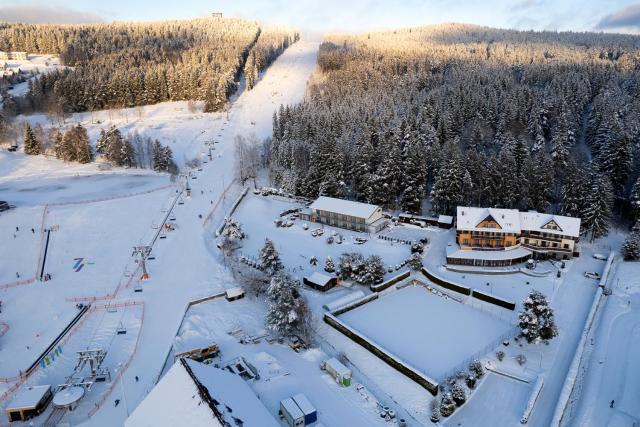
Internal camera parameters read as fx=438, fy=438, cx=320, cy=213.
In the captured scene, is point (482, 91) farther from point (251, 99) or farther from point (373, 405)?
point (373, 405)

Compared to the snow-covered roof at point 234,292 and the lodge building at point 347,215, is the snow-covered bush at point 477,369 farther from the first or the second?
the lodge building at point 347,215

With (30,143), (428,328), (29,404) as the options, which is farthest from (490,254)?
(30,143)

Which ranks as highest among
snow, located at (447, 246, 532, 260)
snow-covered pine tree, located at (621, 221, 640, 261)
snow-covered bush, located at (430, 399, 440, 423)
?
snow-covered pine tree, located at (621, 221, 640, 261)

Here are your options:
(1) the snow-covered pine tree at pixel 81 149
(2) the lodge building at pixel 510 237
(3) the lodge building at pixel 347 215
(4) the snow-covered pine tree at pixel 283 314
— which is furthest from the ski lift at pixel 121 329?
(1) the snow-covered pine tree at pixel 81 149

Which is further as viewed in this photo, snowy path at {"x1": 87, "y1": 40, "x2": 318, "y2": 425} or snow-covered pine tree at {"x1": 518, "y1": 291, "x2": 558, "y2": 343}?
snow-covered pine tree at {"x1": 518, "y1": 291, "x2": 558, "y2": 343}

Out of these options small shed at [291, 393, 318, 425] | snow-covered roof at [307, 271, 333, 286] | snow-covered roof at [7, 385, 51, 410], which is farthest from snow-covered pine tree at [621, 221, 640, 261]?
snow-covered roof at [7, 385, 51, 410]

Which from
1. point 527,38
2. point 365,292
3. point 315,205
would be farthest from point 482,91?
point 527,38

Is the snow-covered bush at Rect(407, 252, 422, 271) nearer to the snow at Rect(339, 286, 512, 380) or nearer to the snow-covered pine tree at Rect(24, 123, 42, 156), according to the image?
the snow at Rect(339, 286, 512, 380)
